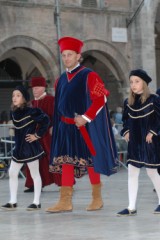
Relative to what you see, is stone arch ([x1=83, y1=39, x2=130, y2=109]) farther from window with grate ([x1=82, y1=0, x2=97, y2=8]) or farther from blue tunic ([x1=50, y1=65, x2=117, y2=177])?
blue tunic ([x1=50, y1=65, x2=117, y2=177])

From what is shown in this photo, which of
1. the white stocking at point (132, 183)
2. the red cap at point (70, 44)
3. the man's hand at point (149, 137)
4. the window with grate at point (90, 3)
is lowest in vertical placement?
the white stocking at point (132, 183)

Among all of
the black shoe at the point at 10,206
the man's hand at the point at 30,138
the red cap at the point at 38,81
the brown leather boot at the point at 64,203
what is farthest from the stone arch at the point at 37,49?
the brown leather boot at the point at 64,203

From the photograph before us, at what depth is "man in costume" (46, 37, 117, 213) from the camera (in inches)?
336

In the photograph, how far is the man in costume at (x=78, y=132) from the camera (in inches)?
336

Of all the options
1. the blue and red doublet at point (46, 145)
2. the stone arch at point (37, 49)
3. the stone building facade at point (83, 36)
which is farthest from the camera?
the stone building facade at point (83, 36)

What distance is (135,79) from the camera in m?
8.34

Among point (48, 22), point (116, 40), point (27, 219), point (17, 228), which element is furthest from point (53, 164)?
point (116, 40)

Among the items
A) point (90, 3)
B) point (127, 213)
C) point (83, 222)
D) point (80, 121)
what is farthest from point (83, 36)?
point (83, 222)

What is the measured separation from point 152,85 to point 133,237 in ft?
60.8

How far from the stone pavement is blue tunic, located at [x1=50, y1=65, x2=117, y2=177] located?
22.9 inches

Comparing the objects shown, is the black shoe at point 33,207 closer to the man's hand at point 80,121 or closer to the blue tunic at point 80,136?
the blue tunic at point 80,136

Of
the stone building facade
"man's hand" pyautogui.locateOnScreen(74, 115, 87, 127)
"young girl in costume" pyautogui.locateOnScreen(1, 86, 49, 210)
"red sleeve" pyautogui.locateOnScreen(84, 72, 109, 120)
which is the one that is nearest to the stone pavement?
"young girl in costume" pyautogui.locateOnScreen(1, 86, 49, 210)

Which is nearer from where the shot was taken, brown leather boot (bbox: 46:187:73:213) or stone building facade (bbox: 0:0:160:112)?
brown leather boot (bbox: 46:187:73:213)

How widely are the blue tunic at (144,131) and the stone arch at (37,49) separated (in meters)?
13.7
